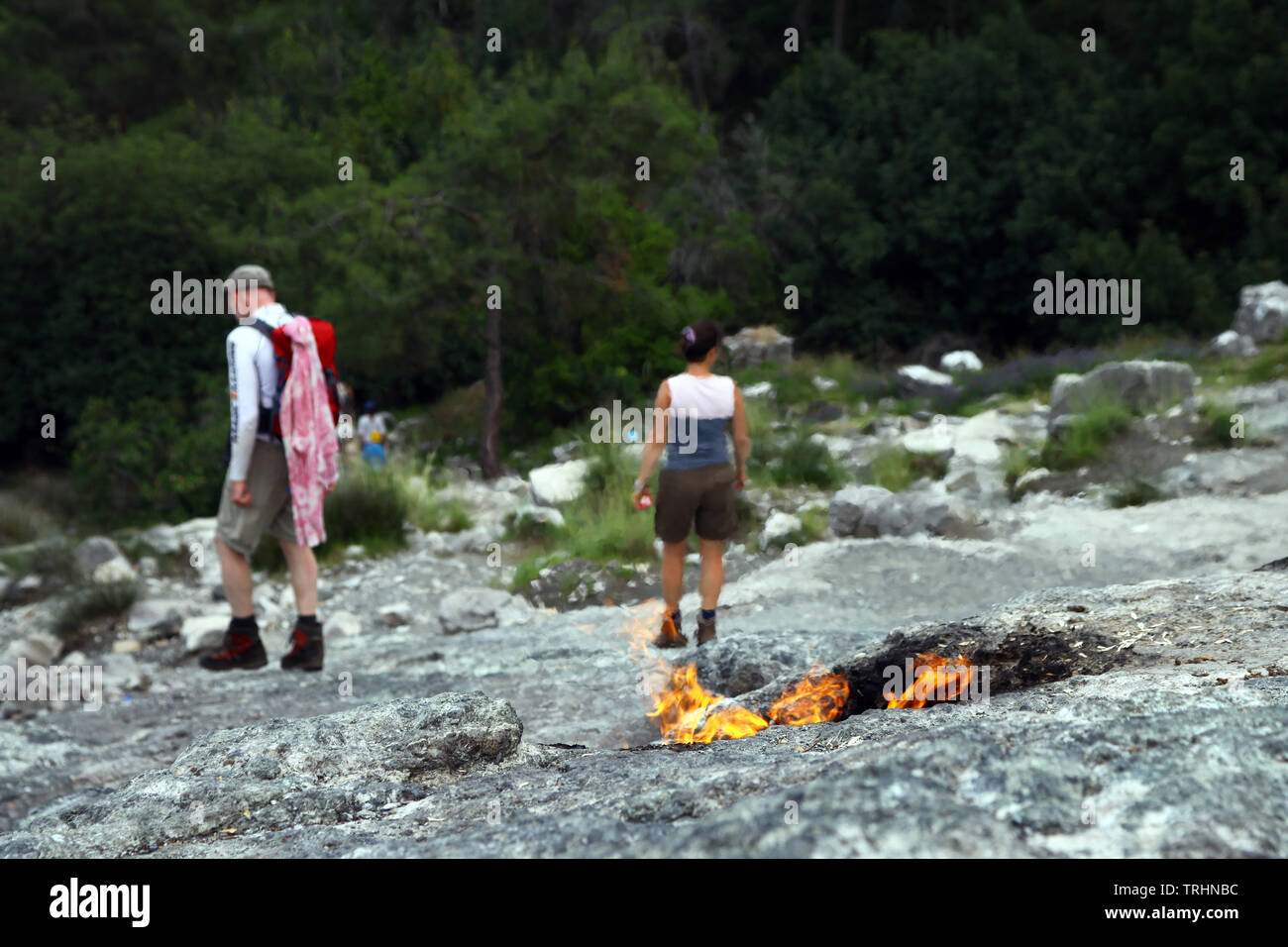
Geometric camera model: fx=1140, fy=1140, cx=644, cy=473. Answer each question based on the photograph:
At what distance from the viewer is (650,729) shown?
12.4 feet

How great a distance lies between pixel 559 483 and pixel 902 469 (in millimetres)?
2795

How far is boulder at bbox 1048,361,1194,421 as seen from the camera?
970 cm

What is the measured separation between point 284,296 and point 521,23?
1789cm

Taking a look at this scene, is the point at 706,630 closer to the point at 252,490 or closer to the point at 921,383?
the point at 252,490

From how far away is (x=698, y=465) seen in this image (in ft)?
15.7

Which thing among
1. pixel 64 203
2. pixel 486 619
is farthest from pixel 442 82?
pixel 486 619

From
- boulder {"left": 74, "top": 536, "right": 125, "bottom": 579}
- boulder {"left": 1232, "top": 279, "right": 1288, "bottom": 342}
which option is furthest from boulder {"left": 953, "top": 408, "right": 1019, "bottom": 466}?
boulder {"left": 74, "top": 536, "right": 125, "bottom": 579}

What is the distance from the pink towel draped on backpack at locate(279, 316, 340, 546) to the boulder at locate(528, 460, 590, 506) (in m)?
4.05

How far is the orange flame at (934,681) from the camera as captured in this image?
110 inches

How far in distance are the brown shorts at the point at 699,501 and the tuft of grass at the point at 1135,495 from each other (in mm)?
3821

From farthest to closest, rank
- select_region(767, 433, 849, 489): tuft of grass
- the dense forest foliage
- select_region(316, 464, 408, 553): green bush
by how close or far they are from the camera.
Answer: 1. the dense forest foliage
2. select_region(767, 433, 849, 489): tuft of grass
3. select_region(316, 464, 408, 553): green bush

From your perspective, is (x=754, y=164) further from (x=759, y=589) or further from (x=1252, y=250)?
→ (x=759, y=589)

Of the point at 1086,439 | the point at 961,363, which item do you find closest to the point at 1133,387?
the point at 1086,439

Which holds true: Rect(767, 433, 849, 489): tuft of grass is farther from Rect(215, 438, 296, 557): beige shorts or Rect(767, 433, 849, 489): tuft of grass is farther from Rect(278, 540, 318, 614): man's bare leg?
Rect(215, 438, 296, 557): beige shorts
